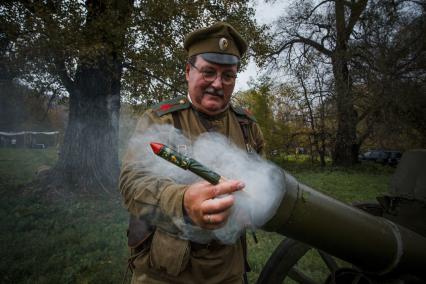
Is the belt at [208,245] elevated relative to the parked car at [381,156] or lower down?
elevated

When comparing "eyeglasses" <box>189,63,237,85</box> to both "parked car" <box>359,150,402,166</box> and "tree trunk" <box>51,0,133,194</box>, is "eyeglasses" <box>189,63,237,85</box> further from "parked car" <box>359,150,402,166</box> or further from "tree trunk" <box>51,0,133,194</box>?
"parked car" <box>359,150,402,166</box>

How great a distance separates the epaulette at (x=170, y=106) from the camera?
1892 mm

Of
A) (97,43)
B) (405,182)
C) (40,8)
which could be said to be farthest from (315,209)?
(40,8)

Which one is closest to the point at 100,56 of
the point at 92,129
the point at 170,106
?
the point at 92,129

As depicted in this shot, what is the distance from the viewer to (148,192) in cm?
145

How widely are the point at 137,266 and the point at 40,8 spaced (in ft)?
23.6

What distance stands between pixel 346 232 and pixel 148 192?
3.26 ft

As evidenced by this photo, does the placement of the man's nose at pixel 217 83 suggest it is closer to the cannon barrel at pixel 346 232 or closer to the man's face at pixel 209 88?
the man's face at pixel 209 88

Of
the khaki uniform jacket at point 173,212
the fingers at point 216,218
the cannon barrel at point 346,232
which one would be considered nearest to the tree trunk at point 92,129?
the khaki uniform jacket at point 173,212

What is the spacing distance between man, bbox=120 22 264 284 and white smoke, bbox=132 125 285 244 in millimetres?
57

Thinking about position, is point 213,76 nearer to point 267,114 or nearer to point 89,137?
point 89,137

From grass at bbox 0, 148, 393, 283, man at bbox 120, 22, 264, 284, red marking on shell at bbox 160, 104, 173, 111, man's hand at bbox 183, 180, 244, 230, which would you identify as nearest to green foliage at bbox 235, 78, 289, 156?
grass at bbox 0, 148, 393, 283

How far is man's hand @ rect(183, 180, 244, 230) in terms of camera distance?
41.7 inches

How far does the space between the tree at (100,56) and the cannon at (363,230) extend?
6.44 m
